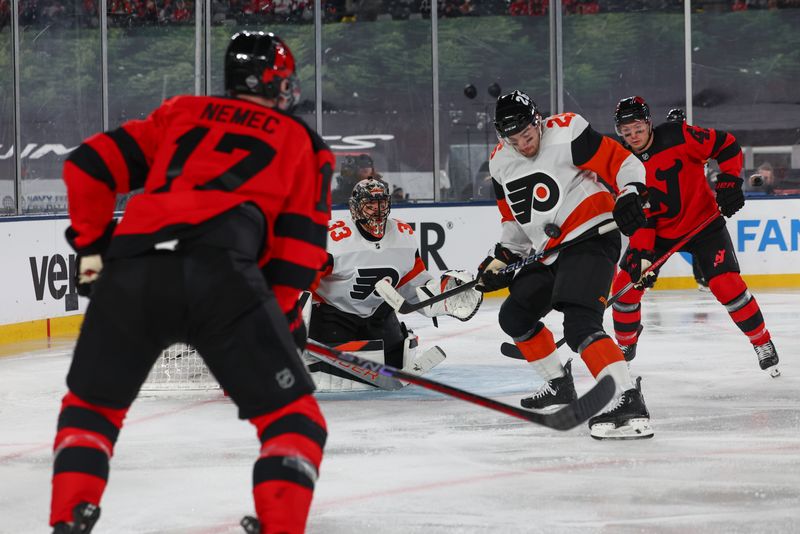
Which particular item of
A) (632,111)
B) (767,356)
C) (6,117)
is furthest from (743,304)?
(6,117)

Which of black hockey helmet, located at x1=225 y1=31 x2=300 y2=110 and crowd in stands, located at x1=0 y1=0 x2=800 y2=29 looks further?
crowd in stands, located at x1=0 y1=0 x2=800 y2=29

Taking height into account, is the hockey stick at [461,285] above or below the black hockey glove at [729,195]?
below

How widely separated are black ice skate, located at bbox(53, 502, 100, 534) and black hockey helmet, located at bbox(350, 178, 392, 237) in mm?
2537

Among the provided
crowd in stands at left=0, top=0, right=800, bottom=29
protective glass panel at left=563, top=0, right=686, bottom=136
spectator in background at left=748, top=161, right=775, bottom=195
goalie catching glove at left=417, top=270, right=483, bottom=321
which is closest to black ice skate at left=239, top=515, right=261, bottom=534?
goalie catching glove at left=417, top=270, right=483, bottom=321

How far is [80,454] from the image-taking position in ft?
5.79

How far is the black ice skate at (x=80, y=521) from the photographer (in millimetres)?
1730

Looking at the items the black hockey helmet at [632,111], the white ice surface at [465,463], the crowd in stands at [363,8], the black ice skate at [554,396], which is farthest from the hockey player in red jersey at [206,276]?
the crowd in stands at [363,8]

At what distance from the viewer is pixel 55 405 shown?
4.11 m

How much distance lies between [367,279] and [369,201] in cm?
28

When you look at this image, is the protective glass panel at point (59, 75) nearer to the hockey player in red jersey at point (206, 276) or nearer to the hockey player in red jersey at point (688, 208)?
the hockey player in red jersey at point (688, 208)

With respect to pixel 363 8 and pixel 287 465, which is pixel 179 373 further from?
pixel 363 8

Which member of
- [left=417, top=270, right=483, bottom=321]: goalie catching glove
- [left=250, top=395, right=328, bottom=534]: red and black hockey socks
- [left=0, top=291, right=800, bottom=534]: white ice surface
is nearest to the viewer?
[left=250, top=395, right=328, bottom=534]: red and black hockey socks

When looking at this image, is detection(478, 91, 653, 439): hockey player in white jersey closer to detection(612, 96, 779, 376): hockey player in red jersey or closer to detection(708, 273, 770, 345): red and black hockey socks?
detection(612, 96, 779, 376): hockey player in red jersey

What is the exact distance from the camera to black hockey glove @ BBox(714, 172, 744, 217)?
432cm
